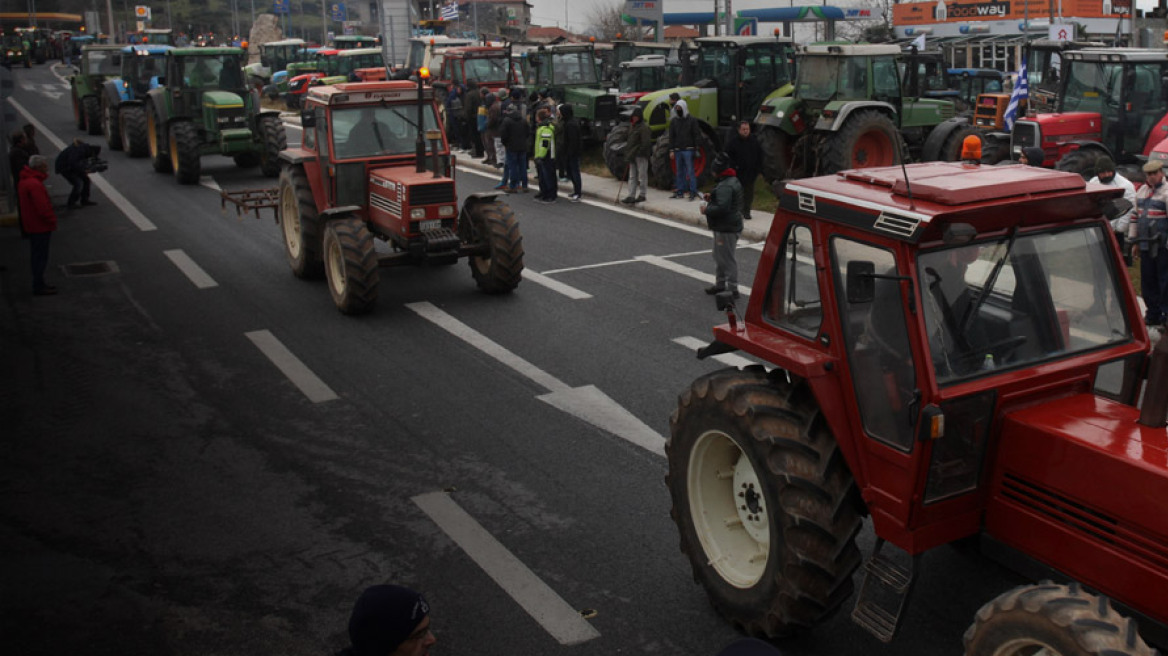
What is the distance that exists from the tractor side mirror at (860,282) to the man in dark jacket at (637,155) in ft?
48.4

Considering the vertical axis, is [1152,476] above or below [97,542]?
above

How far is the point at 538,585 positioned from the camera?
6.90 m

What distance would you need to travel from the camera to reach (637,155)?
19.9 m

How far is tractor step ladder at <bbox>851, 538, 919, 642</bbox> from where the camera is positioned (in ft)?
17.4

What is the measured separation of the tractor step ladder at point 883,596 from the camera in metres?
5.30

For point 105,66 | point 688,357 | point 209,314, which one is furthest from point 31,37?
point 688,357

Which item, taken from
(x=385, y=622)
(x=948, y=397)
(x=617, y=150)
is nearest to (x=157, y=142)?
(x=617, y=150)

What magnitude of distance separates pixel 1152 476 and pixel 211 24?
352ft

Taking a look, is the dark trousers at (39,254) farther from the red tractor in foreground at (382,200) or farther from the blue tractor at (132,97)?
the blue tractor at (132,97)

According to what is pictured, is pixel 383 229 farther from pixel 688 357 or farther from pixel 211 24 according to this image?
pixel 211 24

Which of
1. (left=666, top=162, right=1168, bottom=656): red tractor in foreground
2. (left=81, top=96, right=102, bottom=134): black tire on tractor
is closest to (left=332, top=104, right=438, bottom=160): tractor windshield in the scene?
(left=666, top=162, right=1168, bottom=656): red tractor in foreground

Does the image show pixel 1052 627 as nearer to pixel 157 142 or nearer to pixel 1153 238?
pixel 1153 238

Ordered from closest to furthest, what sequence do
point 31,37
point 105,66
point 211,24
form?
point 105,66 < point 31,37 < point 211,24

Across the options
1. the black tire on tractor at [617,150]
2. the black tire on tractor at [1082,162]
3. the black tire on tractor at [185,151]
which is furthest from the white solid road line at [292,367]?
the black tire on tractor at [185,151]
